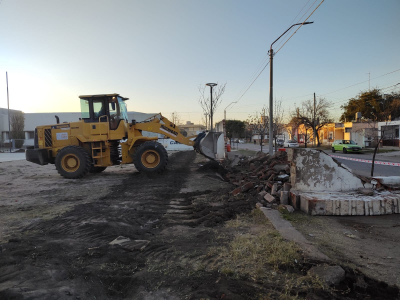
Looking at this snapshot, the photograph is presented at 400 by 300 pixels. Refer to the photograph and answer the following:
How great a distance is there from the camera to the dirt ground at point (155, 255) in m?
3.14

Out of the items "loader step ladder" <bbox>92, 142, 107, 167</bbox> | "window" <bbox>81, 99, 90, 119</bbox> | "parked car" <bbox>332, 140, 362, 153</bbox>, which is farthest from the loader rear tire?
"parked car" <bbox>332, 140, 362, 153</bbox>

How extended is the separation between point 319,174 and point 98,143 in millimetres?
9476

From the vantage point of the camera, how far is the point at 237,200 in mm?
7305

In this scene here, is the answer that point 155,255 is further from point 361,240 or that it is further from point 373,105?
point 373,105

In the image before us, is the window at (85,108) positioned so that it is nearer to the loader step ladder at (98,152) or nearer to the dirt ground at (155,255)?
the loader step ladder at (98,152)

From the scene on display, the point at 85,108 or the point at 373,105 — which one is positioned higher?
the point at 373,105

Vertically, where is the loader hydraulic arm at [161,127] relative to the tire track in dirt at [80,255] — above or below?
above

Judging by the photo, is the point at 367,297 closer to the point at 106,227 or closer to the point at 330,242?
the point at 330,242

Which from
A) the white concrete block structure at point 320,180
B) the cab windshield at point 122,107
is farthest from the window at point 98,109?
the white concrete block structure at point 320,180

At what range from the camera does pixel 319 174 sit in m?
6.44

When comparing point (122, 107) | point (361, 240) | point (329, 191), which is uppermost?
point (122, 107)

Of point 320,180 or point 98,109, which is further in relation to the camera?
point 98,109

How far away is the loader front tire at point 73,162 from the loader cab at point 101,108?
1.48 m

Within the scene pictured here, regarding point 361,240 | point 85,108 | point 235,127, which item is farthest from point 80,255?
point 235,127
